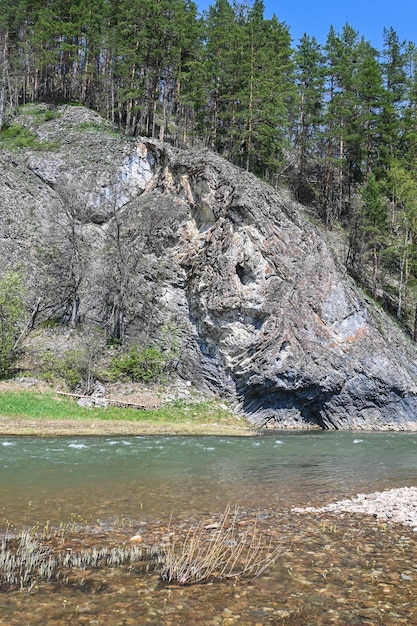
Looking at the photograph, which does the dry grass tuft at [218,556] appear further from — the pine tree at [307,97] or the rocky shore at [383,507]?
the pine tree at [307,97]

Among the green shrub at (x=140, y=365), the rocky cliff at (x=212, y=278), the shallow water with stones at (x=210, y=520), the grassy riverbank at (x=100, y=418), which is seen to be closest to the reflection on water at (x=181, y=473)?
the shallow water with stones at (x=210, y=520)

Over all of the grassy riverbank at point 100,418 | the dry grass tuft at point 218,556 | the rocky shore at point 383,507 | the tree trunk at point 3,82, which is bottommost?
the grassy riverbank at point 100,418

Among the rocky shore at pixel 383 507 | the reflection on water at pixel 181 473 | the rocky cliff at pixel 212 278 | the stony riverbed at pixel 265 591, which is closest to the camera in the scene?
the stony riverbed at pixel 265 591

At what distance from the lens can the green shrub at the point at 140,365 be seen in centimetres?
2972

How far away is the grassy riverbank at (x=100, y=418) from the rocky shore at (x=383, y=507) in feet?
44.5

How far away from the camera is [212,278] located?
32312mm

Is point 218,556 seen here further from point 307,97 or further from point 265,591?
point 307,97

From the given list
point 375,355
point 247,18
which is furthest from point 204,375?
point 247,18

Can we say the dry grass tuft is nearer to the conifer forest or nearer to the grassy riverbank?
the grassy riverbank

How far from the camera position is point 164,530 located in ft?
29.0

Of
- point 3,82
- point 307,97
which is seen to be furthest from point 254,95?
point 3,82

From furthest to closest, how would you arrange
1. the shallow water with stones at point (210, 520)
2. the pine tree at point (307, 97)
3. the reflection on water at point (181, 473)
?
the pine tree at point (307, 97) → the reflection on water at point (181, 473) → the shallow water with stones at point (210, 520)

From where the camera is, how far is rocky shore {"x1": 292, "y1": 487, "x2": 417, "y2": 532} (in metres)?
10.0

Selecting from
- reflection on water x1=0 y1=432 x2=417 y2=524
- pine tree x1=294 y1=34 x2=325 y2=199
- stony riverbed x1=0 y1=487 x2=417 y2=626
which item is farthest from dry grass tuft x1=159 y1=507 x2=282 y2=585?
pine tree x1=294 y1=34 x2=325 y2=199
